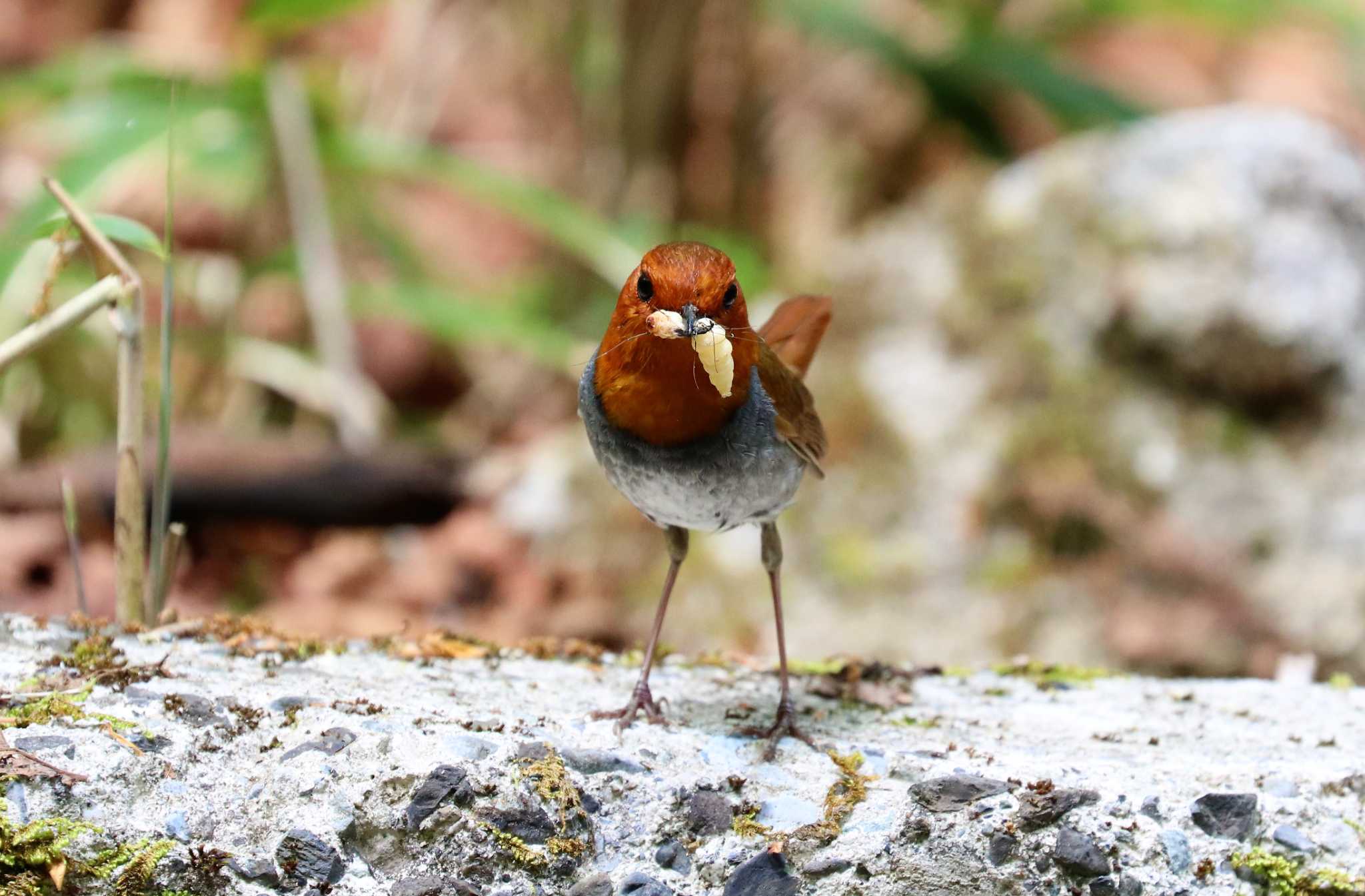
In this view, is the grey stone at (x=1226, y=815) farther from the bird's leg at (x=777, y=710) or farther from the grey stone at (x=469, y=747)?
the grey stone at (x=469, y=747)

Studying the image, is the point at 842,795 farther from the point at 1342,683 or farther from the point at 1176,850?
the point at 1342,683

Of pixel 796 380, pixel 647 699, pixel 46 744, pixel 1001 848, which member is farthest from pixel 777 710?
pixel 46 744

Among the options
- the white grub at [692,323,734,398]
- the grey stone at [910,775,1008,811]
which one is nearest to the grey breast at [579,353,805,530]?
the white grub at [692,323,734,398]

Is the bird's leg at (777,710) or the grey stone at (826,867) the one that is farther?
the bird's leg at (777,710)

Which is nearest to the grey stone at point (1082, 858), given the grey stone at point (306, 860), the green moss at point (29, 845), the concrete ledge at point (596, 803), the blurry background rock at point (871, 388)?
the concrete ledge at point (596, 803)

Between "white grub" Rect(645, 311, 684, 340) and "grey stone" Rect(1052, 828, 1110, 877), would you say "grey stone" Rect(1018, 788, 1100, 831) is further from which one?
"white grub" Rect(645, 311, 684, 340)

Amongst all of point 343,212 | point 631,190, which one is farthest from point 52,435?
point 631,190

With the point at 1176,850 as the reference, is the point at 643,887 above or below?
below
